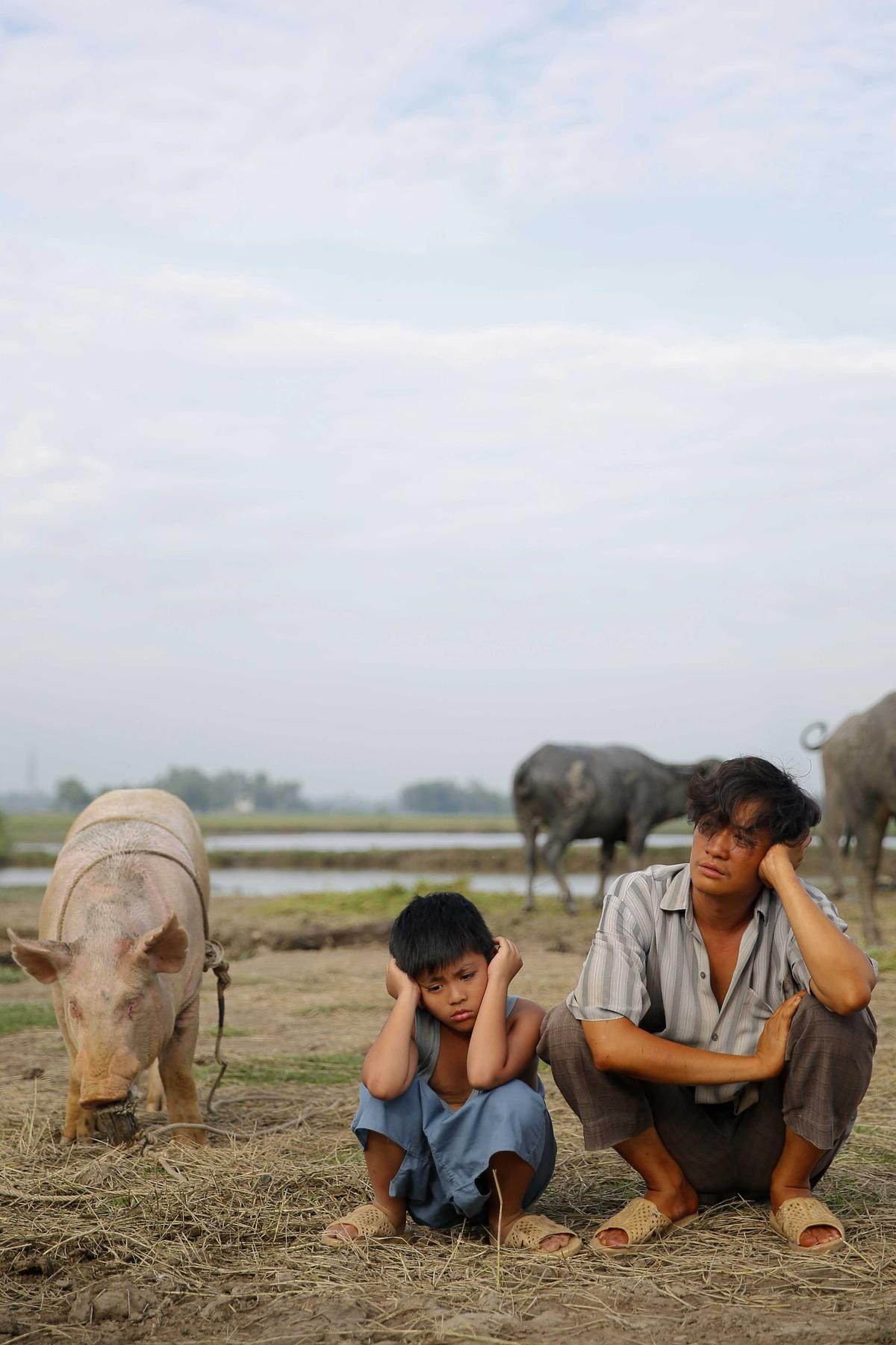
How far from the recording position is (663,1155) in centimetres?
356

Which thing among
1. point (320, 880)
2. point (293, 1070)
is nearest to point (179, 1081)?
point (293, 1070)

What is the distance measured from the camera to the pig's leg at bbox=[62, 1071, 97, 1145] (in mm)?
4668

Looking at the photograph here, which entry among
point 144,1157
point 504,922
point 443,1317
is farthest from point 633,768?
point 443,1317

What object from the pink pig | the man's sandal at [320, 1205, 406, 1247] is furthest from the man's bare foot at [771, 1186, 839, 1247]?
the pink pig

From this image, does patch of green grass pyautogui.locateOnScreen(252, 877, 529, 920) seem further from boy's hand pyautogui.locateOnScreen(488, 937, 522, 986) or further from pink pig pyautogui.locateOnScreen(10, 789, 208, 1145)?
boy's hand pyautogui.locateOnScreen(488, 937, 522, 986)

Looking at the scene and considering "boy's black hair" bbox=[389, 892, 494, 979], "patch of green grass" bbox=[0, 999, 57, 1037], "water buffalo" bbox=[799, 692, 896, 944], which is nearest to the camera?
"boy's black hair" bbox=[389, 892, 494, 979]

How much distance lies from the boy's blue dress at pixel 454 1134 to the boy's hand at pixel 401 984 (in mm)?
229

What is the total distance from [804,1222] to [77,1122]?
2715 mm

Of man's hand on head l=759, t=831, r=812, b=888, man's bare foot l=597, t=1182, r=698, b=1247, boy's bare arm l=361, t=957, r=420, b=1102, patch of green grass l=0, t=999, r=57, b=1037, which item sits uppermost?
man's hand on head l=759, t=831, r=812, b=888

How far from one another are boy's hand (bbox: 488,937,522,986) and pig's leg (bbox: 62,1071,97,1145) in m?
1.90

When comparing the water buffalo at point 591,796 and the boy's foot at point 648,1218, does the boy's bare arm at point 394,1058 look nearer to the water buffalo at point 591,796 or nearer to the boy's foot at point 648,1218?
the boy's foot at point 648,1218

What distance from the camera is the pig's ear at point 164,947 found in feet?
15.4

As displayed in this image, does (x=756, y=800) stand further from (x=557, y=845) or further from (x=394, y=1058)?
(x=557, y=845)

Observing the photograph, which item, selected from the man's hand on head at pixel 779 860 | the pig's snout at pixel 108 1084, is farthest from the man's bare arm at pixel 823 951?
the pig's snout at pixel 108 1084
